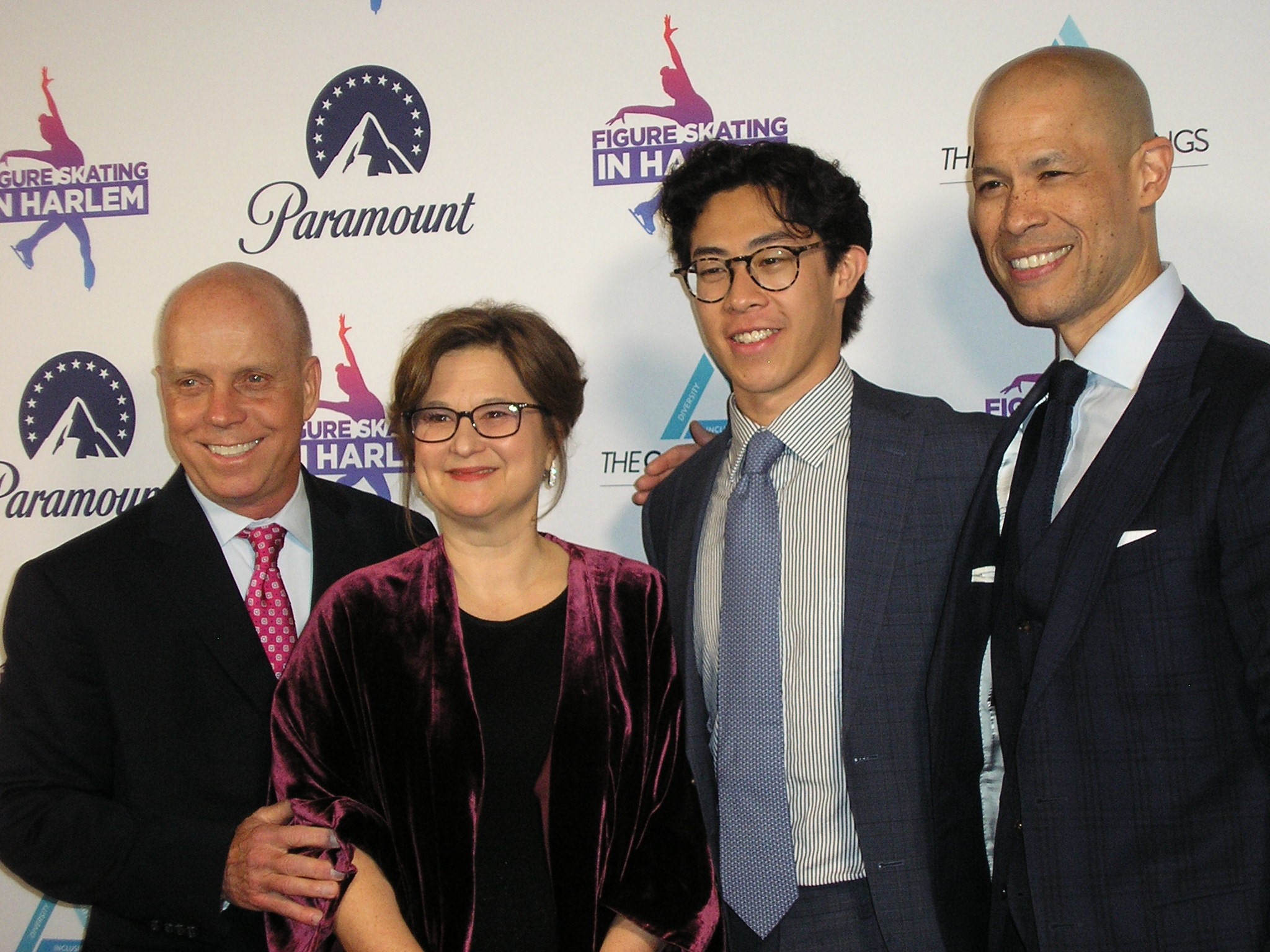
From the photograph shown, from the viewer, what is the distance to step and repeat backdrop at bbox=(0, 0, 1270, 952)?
242 centimetres

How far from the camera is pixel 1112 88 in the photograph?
5.55 feet

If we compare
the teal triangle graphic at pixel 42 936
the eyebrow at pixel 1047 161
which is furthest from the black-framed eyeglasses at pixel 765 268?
the teal triangle graphic at pixel 42 936

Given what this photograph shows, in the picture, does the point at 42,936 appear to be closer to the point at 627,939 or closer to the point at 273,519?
the point at 273,519

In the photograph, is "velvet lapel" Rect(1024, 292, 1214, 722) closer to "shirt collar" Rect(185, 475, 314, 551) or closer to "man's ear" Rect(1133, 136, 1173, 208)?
"man's ear" Rect(1133, 136, 1173, 208)

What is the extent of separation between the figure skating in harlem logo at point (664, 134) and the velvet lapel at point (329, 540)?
1036 millimetres

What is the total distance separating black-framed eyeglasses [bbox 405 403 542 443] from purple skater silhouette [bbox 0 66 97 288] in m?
1.54

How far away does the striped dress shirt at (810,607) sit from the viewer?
1.77m

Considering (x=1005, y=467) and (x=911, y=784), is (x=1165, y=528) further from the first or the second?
(x=911, y=784)

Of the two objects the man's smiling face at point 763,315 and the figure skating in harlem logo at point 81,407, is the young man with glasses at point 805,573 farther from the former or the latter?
the figure skating in harlem logo at point 81,407

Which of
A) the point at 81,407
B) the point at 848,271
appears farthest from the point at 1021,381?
the point at 81,407

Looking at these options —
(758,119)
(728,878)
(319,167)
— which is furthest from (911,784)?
(319,167)

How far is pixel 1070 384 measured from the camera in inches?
65.6

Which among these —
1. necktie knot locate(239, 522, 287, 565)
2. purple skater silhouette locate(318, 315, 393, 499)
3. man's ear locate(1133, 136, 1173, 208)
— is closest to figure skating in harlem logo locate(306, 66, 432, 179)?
purple skater silhouette locate(318, 315, 393, 499)

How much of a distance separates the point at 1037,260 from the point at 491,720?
1.21 meters
